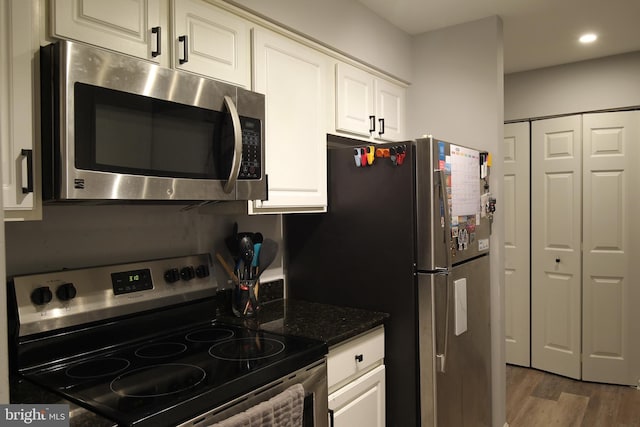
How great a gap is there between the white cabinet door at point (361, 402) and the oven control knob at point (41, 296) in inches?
41.4

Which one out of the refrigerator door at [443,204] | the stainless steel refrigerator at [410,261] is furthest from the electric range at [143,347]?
the refrigerator door at [443,204]

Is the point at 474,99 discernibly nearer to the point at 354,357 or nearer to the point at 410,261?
the point at 410,261

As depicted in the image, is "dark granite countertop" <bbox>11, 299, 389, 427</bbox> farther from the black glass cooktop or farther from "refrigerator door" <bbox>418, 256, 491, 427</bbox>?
"refrigerator door" <bbox>418, 256, 491, 427</bbox>

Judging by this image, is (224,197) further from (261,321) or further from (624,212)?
(624,212)

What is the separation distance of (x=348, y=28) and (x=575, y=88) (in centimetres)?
223

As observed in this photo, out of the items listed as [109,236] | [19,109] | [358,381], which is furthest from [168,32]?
[358,381]

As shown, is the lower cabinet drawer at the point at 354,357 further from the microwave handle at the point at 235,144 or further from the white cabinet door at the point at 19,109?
the white cabinet door at the point at 19,109

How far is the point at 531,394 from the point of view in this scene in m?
3.39

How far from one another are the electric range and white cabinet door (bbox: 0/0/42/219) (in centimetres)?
36

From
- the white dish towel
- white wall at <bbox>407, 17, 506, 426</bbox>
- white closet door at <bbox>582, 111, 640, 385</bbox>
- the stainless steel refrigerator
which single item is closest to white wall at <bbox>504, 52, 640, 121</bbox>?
white closet door at <bbox>582, 111, 640, 385</bbox>

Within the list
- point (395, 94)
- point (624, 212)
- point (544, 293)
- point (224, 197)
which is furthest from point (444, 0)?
point (544, 293)

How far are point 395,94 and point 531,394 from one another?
7.83ft

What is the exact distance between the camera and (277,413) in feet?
4.46

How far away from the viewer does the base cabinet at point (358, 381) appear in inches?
71.4
